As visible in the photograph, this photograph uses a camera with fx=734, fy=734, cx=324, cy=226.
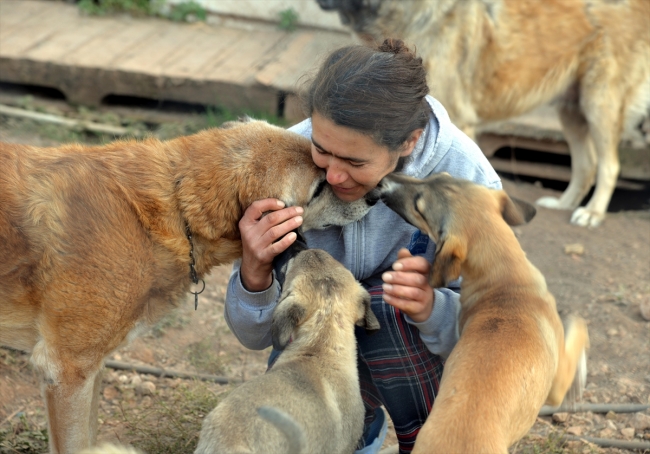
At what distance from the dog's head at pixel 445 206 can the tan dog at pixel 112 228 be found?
0.60ft

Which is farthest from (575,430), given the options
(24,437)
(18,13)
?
(18,13)

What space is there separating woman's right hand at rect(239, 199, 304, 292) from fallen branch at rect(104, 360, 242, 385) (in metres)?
1.28

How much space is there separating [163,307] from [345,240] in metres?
0.88

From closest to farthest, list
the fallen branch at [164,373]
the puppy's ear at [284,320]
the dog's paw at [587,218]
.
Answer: the puppy's ear at [284,320], the fallen branch at [164,373], the dog's paw at [587,218]

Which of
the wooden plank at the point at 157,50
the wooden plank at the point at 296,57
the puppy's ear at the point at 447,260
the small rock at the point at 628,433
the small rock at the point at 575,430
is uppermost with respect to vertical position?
the puppy's ear at the point at 447,260

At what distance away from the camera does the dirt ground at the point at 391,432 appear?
3.74m

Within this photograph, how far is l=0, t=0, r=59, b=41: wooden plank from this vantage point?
729 centimetres

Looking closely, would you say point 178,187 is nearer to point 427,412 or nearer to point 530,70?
point 427,412

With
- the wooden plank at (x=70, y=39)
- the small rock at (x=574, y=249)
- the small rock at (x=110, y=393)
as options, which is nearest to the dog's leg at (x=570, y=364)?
the small rock at (x=110, y=393)

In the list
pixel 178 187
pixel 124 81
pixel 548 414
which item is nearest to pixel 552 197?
pixel 548 414

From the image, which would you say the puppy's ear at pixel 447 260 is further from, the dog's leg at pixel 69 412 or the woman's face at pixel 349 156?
the dog's leg at pixel 69 412

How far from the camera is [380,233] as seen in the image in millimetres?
3434

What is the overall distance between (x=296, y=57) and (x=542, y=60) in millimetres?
2312

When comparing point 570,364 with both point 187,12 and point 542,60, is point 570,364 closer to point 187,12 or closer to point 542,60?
point 542,60
